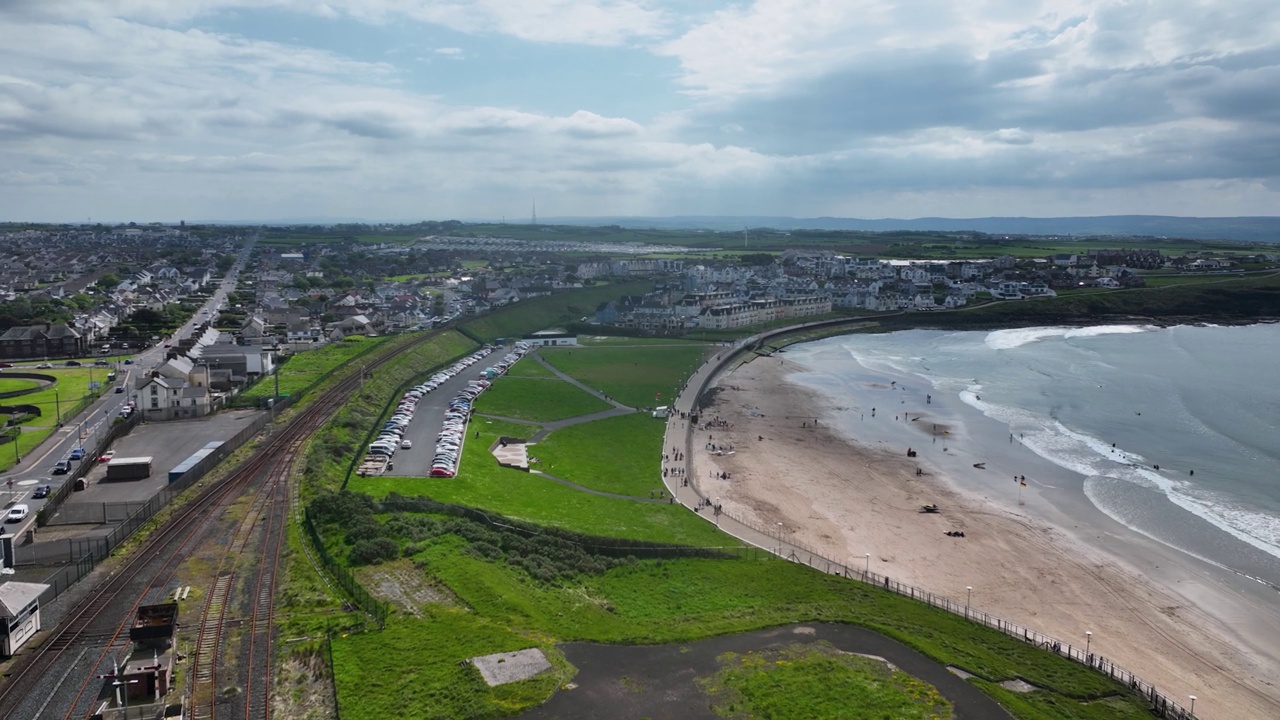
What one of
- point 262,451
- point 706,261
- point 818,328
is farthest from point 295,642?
point 706,261

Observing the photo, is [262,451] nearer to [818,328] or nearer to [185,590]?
[185,590]

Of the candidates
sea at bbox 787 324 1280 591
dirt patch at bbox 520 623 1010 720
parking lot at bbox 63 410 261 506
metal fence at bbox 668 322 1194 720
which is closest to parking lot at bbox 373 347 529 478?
parking lot at bbox 63 410 261 506

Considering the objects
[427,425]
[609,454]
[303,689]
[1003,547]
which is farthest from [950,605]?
[427,425]

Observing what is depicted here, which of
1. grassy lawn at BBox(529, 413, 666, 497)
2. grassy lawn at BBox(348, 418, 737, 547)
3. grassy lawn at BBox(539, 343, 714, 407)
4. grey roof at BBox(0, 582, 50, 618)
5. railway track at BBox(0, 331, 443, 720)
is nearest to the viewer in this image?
railway track at BBox(0, 331, 443, 720)

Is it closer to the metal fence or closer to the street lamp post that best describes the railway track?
the street lamp post

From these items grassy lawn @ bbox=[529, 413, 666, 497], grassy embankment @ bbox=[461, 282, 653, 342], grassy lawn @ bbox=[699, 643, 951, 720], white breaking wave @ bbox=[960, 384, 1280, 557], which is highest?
grassy embankment @ bbox=[461, 282, 653, 342]

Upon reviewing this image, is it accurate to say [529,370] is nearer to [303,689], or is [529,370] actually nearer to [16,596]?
[16,596]
